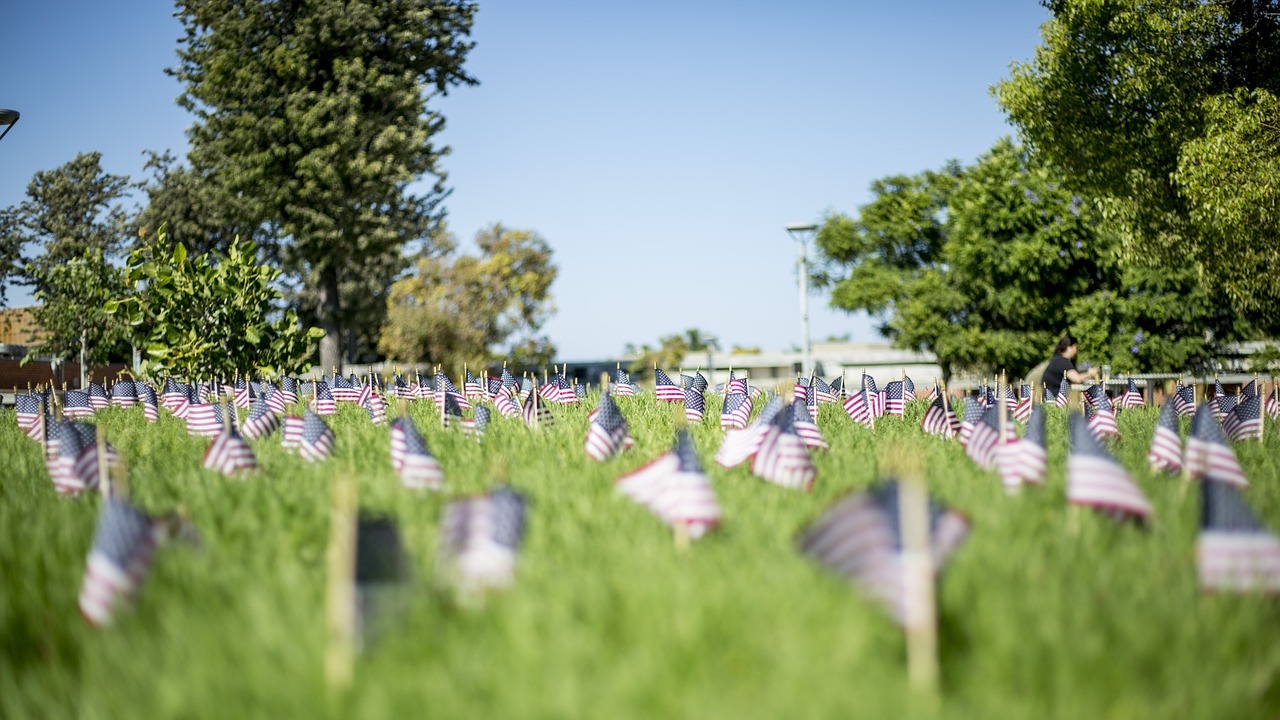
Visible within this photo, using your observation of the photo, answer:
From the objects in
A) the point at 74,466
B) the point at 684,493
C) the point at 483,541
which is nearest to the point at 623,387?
the point at 74,466

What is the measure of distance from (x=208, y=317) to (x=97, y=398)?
413cm

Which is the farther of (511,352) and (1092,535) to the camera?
(511,352)

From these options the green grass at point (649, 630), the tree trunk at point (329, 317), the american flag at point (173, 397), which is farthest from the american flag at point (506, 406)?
the tree trunk at point (329, 317)

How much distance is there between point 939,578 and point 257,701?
9.21ft

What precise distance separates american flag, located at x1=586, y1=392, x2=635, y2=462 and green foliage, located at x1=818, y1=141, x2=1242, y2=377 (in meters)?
21.1

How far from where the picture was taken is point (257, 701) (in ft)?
12.6

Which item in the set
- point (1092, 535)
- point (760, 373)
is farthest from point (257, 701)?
point (760, 373)

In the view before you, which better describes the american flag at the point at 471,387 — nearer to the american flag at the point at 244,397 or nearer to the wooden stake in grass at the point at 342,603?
the american flag at the point at 244,397

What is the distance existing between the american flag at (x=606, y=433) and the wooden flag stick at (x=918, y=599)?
4685mm

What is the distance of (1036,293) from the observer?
111ft

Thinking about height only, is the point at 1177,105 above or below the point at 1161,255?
above

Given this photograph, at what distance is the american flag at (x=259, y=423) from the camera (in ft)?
35.2

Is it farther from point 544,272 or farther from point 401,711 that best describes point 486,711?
point 544,272

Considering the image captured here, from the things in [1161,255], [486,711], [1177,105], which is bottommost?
[486,711]
